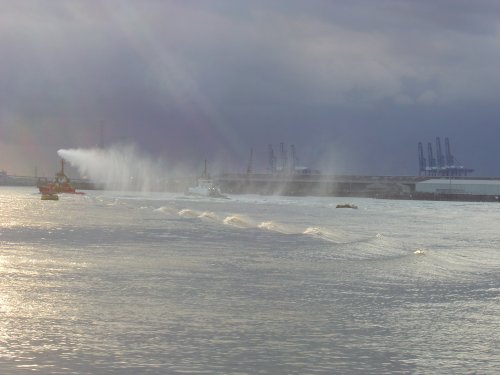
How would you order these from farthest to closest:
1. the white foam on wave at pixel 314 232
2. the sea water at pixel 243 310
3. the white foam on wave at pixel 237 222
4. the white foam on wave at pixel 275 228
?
1. the white foam on wave at pixel 237 222
2. the white foam on wave at pixel 275 228
3. the white foam on wave at pixel 314 232
4. the sea water at pixel 243 310

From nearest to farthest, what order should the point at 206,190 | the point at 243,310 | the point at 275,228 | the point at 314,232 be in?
1. the point at 243,310
2. the point at 314,232
3. the point at 275,228
4. the point at 206,190

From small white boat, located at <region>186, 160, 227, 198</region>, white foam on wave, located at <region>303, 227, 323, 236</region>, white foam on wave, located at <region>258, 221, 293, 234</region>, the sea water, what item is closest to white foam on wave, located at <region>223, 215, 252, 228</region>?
white foam on wave, located at <region>258, 221, 293, 234</region>

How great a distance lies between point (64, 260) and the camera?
3319 cm

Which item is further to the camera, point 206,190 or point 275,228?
point 206,190

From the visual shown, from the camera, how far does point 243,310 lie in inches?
837

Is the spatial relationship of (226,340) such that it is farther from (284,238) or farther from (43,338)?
(284,238)

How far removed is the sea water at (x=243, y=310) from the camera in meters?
15.6

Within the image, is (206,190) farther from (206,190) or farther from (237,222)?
Result: (237,222)

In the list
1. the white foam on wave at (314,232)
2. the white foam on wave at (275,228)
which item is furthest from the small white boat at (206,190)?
the white foam on wave at (314,232)

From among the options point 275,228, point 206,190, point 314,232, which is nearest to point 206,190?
point 206,190

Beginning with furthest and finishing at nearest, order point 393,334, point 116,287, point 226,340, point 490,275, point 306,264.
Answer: point 306,264
point 490,275
point 116,287
point 393,334
point 226,340

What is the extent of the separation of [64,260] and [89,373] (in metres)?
19.5

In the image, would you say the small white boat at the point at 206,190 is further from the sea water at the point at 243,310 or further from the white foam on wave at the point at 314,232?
the sea water at the point at 243,310

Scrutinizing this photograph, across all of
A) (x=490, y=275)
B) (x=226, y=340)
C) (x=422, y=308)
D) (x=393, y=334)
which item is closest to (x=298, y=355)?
(x=226, y=340)
